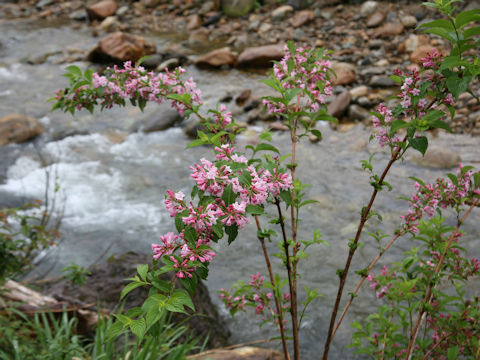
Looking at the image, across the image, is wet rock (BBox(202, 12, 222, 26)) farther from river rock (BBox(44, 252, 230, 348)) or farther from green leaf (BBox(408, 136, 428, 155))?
green leaf (BBox(408, 136, 428, 155))

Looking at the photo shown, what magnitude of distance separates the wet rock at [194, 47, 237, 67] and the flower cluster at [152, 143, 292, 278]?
676 centimetres

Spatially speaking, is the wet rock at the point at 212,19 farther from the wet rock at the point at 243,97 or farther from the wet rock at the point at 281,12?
the wet rock at the point at 243,97

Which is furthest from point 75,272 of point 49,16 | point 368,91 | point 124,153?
point 49,16

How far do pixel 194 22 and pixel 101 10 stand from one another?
95.2 inches

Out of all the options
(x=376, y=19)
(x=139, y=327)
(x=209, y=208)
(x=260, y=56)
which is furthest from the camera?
(x=376, y=19)

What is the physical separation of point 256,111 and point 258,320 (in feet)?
11.5

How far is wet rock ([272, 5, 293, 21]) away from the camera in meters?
9.11

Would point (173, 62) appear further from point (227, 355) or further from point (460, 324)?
point (460, 324)

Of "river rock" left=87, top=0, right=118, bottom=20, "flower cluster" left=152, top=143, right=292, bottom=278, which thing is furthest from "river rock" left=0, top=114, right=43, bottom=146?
"flower cluster" left=152, top=143, right=292, bottom=278

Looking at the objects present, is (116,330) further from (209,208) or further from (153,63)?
(153,63)

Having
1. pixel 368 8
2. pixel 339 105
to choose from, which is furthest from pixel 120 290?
pixel 368 8

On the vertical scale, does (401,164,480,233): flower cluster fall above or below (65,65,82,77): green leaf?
below

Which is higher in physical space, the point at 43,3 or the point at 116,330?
the point at 116,330

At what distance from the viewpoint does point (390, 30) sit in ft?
24.9
